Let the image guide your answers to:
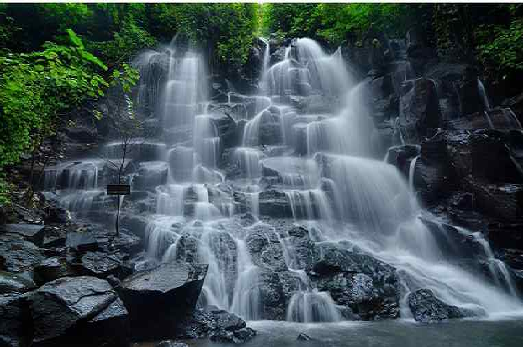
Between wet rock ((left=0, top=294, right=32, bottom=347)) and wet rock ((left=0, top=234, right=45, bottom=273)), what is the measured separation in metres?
1.26

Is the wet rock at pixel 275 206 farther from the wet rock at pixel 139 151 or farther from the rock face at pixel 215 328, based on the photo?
the wet rock at pixel 139 151

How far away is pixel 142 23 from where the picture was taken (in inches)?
789

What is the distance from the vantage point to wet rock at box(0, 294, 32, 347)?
4422mm

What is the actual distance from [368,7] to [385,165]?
11179 mm

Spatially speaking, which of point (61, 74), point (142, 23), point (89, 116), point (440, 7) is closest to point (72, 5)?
point (142, 23)

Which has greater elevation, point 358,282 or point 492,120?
point 492,120

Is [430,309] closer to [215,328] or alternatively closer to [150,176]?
[215,328]

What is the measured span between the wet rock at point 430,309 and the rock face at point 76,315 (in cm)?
587

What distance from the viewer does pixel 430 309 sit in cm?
674

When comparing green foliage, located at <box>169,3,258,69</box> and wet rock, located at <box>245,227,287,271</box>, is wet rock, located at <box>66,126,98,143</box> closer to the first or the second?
green foliage, located at <box>169,3,258,69</box>

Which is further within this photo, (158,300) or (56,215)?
(56,215)

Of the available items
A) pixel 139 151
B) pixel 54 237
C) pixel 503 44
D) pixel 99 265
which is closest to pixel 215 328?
pixel 99 265

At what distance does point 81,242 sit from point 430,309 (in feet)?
26.8

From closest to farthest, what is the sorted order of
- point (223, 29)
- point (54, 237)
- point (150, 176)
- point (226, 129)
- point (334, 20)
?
point (54, 237)
point (150, 176)
point (226, 129)
point (223, 29)
point (334, 20)
